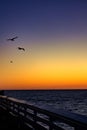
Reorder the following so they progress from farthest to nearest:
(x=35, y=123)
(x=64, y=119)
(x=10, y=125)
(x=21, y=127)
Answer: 1. (x=10, y=125)
2. (x=21, y=127)
3. (x=35, y=123)
4. (x=64, y=119)

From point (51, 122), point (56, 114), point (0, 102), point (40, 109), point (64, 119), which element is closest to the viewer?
point (64, 119)

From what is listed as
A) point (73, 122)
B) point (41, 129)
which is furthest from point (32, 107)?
point (73, 122)

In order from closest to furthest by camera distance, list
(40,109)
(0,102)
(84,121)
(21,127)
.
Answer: (84,121) → (40,109) → (21,127) → (0,102)

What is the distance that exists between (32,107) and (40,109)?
1381mm

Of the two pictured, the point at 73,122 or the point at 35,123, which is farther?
the point at 35,123

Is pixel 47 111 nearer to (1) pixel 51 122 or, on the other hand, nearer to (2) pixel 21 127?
(1) pixel 51 122

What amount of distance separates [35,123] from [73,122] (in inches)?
174

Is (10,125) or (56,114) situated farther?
(10,125)

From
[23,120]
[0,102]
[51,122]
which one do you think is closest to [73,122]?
[51,122]

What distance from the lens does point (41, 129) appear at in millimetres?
11016

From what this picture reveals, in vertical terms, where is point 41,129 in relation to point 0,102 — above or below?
below

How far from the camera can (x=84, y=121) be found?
7.13 m

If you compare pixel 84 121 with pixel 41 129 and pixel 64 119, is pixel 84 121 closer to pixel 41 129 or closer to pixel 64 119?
pixel 64 119

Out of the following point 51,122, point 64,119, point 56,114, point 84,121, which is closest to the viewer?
point 84,121
